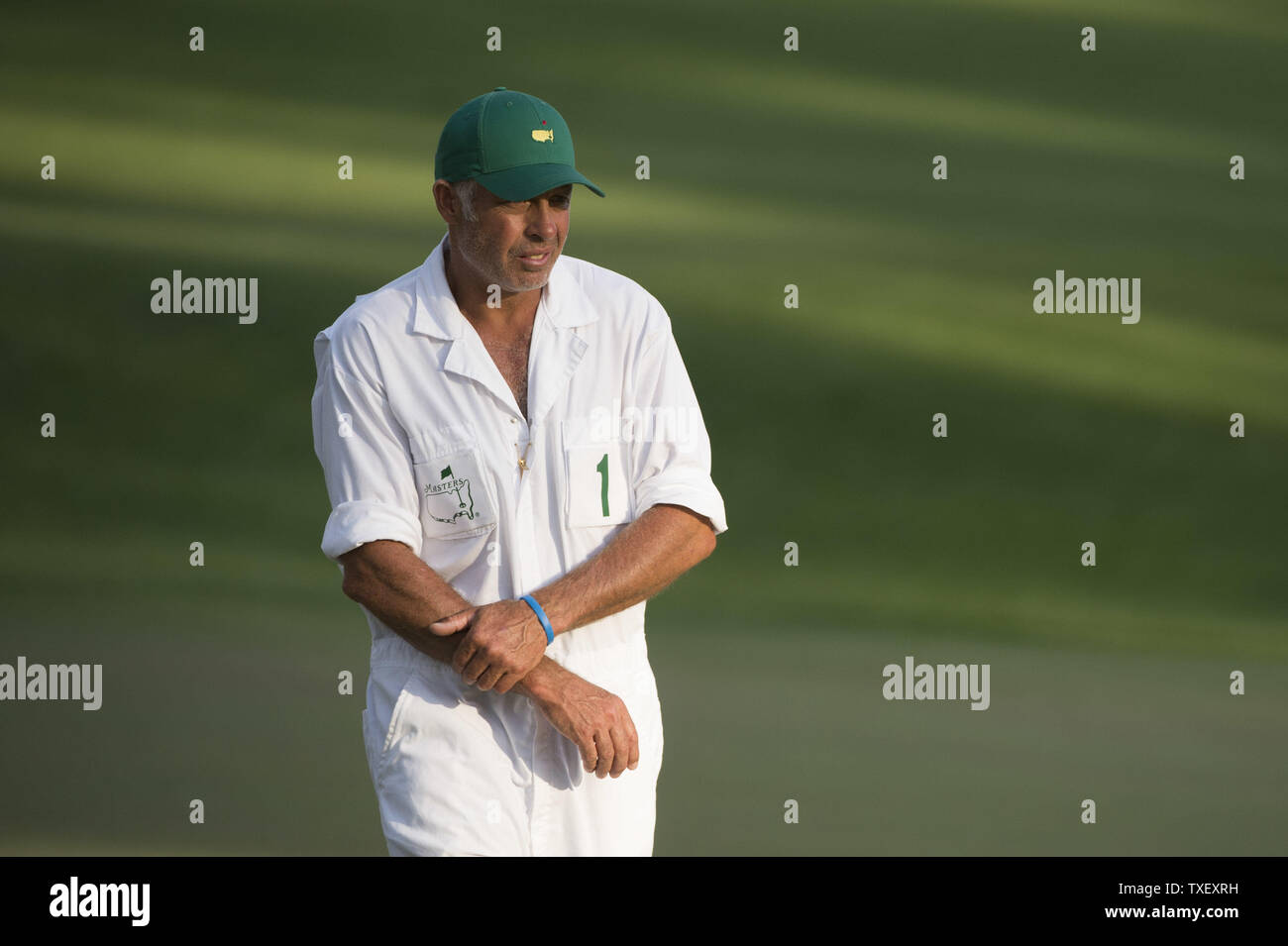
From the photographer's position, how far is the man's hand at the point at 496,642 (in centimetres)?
178

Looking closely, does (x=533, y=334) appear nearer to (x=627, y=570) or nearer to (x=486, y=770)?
(x=627, y=570)

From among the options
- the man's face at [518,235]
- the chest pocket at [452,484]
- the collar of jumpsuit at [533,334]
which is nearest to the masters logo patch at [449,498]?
the chest pocket at [452,484]

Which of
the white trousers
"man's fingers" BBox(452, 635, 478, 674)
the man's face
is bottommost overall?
the white trousers

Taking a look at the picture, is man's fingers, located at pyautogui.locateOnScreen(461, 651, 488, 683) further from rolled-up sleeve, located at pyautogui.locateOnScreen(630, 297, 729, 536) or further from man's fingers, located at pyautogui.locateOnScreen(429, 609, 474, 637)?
rolled-up sleeve, located at pyautogui.locateOnScreen(630, 297, 729, 536)

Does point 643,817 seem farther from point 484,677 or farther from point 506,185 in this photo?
point 506,185

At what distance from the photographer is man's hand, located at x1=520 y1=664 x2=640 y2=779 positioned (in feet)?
6.03

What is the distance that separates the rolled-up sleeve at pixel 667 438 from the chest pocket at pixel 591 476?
0.07ft

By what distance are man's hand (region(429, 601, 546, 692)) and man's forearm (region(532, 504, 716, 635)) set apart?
28mm

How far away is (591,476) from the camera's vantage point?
189cm

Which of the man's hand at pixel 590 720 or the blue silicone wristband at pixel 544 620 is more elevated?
the blue silicone wristband at pixel 544 620

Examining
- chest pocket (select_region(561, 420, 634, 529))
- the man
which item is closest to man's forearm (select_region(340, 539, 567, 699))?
the man

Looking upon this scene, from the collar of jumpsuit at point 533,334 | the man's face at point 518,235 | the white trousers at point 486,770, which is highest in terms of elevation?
the man's face at point 518,235

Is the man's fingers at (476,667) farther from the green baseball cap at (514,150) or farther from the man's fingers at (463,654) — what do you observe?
the green baseball cap at (514,150)

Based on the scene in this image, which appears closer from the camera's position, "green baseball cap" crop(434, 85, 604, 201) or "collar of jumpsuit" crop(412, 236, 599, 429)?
"green baseball cap" crop(434, 85, 604, 201)
